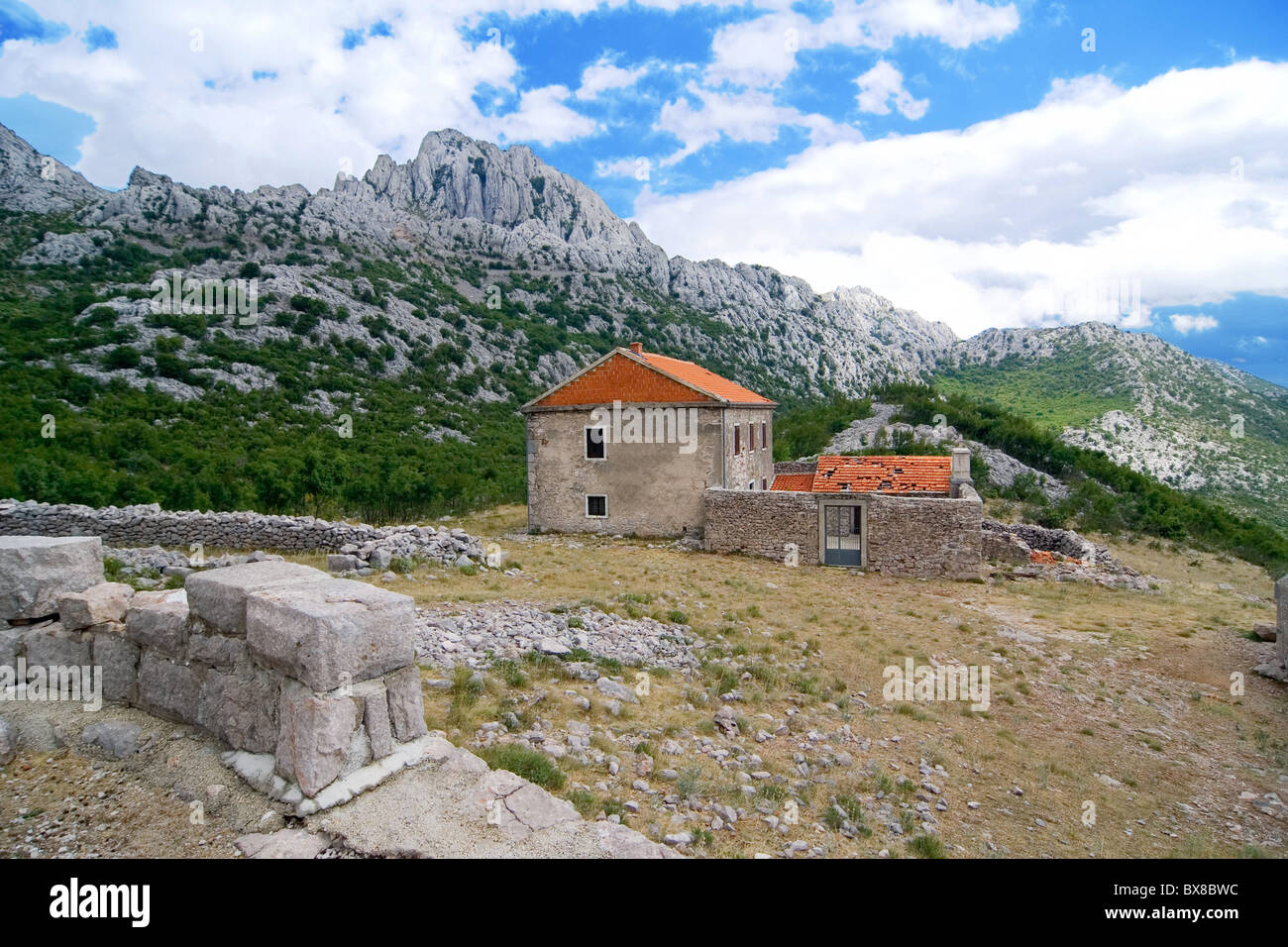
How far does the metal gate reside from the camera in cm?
1927

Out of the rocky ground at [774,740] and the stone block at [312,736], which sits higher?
the stone block at [312,736]

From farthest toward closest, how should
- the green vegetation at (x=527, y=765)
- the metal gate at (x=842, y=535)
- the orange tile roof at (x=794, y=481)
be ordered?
the orange tile roof at (x=794, y=481)
the metal gate at (x=842, y=535)
the green vegetation at (x=527, y=765)

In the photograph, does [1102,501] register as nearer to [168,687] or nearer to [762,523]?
[762,523]

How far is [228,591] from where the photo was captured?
4.73m

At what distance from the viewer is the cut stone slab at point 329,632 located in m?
4.14

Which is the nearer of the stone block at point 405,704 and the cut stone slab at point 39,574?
the stone block at point 405,704

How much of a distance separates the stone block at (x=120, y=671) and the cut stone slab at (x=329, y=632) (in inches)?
64.4

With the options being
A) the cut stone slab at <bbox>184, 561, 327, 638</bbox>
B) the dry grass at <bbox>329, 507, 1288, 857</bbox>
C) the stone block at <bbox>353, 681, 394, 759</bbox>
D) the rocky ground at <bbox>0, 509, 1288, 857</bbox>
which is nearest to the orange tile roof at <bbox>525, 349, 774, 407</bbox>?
the dry grass at <bbox>329, 507, 1288, 857</bbox>

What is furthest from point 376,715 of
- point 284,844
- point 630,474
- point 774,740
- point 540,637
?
point 630,474

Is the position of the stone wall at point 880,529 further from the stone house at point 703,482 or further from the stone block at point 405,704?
the stone block at point 405,704

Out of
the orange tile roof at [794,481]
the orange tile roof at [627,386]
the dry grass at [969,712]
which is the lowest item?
the dry grass at [969,712]

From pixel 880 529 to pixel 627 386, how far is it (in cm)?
934

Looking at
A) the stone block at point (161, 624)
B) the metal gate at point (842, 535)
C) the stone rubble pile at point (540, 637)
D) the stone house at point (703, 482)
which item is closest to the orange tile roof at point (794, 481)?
the stone house at point (703, 482)
